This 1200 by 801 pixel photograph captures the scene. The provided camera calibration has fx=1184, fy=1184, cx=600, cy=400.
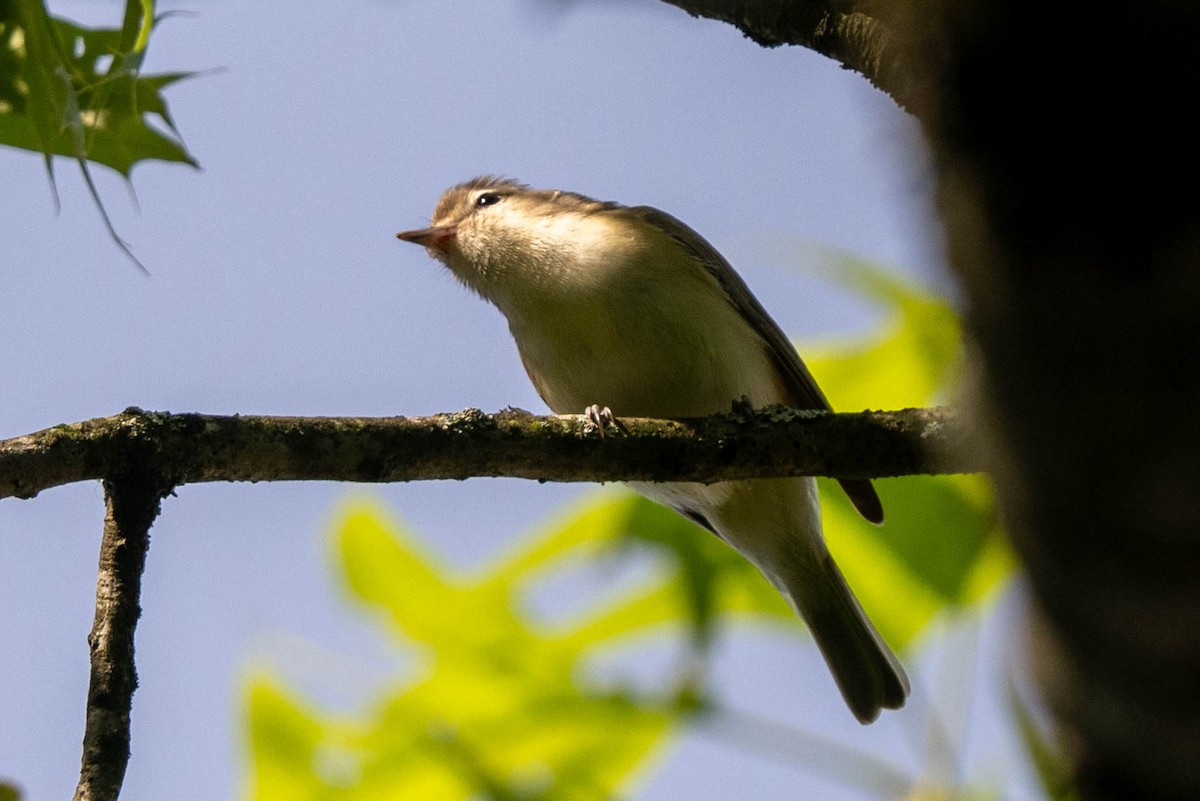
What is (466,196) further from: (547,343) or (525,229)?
(547,343)

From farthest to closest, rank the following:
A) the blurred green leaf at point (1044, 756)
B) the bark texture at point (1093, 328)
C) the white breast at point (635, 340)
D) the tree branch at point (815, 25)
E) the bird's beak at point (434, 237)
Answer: the bird's beak at point (434, 237) < the white breast at point (635, 340) < the tree branch at point (815, 25) < the blurred green leaf at point (1044, 756) < the bark texture at point (1093, 328)

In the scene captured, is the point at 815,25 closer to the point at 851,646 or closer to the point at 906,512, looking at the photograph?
the point at 906,512

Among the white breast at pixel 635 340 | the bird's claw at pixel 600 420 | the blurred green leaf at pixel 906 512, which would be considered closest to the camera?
the bird's claw at pixel 600 420

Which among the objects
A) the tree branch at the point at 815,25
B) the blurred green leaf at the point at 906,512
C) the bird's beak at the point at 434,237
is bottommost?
the blurred green leaf at the point at 906,512

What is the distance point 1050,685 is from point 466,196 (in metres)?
5.19

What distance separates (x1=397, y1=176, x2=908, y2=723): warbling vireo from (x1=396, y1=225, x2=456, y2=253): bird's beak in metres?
0.20

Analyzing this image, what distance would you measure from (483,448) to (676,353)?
161 cm

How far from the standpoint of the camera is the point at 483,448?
283 cm

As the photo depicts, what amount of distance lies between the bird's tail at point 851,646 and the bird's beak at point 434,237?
2179 mm

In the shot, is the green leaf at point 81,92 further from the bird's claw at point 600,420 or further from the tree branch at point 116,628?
the bird's claw at point 600,420

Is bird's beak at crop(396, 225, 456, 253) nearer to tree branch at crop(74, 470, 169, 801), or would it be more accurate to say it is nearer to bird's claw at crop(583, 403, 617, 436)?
bird's claw at crop(583, 403, 617, 436)

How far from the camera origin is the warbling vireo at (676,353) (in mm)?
4328

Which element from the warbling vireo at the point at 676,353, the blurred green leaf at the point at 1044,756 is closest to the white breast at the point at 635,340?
the warbling vireo at the point at 676,353

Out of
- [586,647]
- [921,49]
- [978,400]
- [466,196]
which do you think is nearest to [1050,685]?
[978,400]
